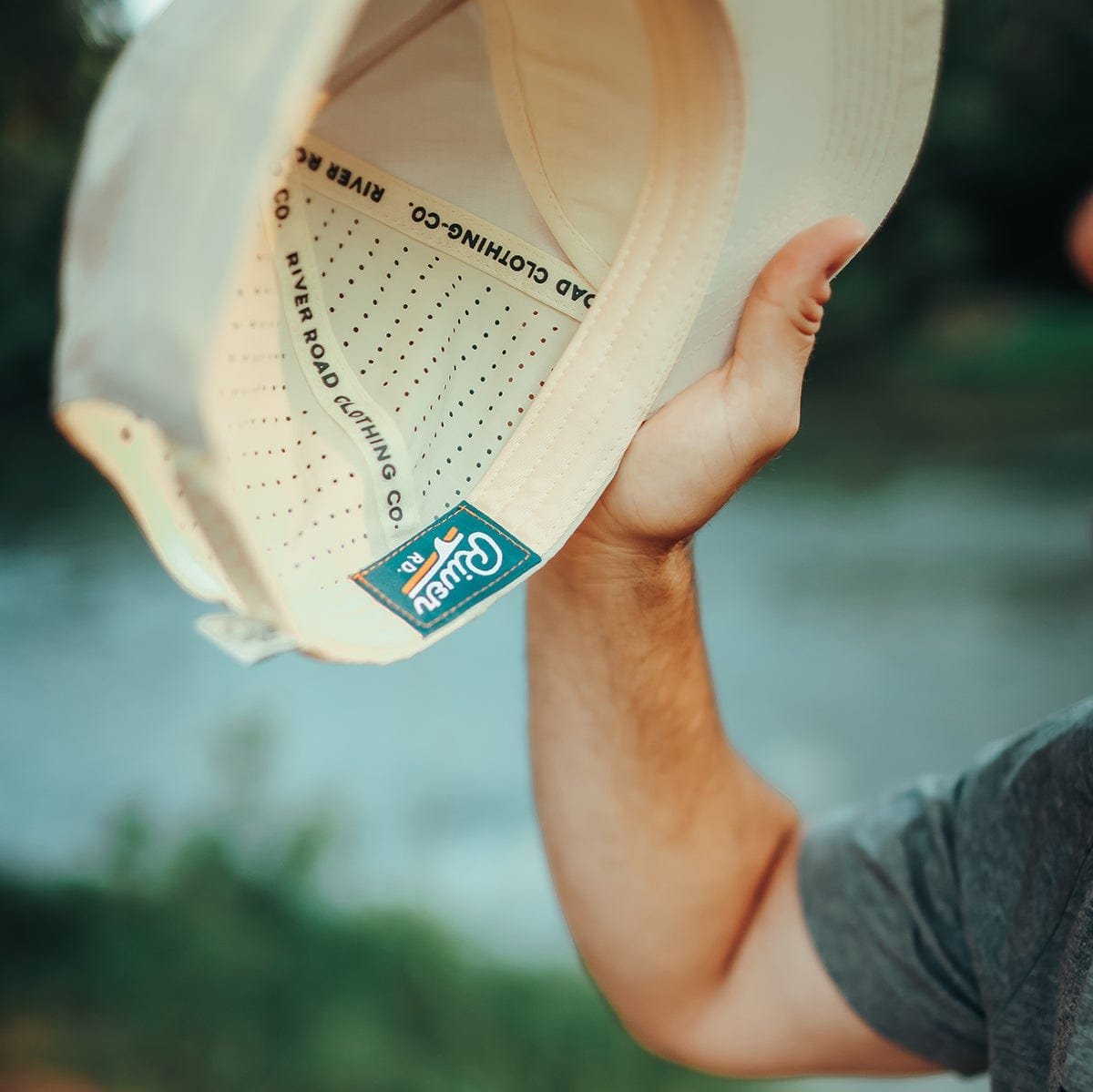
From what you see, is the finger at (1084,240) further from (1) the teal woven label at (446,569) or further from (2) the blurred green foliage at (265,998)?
(2) the blurred green foliage at (265,998)

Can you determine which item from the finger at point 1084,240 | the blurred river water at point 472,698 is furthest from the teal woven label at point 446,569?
the blurred river water at point 472,698

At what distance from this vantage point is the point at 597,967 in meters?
0.91

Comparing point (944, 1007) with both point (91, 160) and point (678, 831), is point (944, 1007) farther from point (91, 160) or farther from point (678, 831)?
point (91, 160)

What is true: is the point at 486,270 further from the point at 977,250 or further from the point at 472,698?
the point at 977,250

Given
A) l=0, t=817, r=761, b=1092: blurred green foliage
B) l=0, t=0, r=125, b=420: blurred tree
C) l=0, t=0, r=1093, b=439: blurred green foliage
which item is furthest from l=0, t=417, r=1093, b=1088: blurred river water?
l=0, t=0, r=1093, b=439: blurred green foliage

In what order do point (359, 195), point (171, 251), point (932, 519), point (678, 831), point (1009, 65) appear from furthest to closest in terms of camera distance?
point (1009, 65), point (932, 519), point (678, 831), point (359, 195), point (171, 251)

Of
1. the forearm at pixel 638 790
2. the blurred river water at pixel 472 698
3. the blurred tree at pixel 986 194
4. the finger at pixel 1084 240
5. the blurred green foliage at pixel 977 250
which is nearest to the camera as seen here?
the finger at pixel 1084 240

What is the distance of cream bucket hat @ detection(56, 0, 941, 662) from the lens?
0.64m

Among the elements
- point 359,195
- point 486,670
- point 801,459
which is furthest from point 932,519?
point 359,195

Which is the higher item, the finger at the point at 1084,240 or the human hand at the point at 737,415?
the finger at the point at 1084,240

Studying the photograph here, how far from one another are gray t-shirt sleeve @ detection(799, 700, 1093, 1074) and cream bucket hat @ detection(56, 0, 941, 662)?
36 centimetres

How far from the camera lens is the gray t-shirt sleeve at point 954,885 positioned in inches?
29.2

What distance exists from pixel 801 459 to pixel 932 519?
707 mm

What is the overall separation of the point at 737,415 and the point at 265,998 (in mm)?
1994
